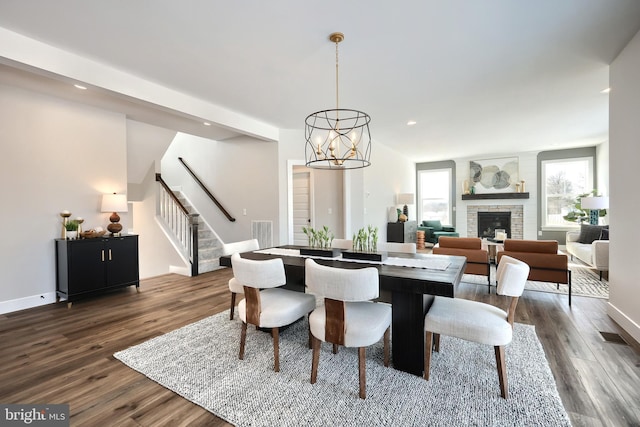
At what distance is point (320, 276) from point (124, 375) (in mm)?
1695

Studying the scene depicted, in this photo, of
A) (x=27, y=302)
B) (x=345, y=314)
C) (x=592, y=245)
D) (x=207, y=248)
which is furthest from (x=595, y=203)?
(x=27, y=302)

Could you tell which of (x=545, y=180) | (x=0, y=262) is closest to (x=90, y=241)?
(x=0, y=262)

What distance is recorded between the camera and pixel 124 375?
2.16 meters

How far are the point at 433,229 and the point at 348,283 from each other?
25.5 feet

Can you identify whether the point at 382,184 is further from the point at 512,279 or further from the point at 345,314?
the point at 345,314

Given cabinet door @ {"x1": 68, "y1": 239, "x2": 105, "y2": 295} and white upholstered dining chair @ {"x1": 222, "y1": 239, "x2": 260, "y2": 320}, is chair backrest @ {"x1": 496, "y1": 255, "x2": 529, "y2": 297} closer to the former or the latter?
white upholstered dining chair @ {"x1": 222, "y1": 239, "x2": 260, "y2": 320}

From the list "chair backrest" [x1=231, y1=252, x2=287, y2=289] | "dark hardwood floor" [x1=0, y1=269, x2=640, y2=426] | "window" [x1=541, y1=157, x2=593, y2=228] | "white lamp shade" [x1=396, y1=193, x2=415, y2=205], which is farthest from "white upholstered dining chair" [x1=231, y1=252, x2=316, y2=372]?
"window" [x1=541, y1=157, x2=593, y2=228]

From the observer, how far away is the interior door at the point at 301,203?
6.55m

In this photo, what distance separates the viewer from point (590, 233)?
5855 millimetres

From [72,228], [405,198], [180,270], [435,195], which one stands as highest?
[435,195]

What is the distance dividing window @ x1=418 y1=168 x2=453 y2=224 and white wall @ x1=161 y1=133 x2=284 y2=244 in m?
6.20

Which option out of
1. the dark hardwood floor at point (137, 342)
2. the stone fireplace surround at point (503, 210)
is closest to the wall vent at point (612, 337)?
the dark hardwood floor at point (137, 342)

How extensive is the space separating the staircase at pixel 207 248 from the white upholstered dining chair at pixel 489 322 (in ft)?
14.8

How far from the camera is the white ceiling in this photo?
2.25 m
